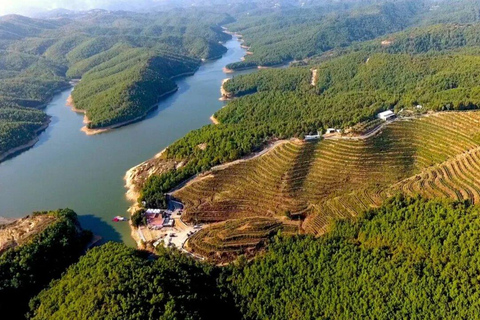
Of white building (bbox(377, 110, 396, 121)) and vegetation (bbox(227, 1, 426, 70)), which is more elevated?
white building (bbox(377, 110, 396, 121))

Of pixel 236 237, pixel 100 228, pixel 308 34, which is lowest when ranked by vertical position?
pixel 100 228

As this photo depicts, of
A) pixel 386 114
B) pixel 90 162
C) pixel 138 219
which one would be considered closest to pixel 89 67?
pixel 90 162

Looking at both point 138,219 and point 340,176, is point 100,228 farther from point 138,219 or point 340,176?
point 340,176

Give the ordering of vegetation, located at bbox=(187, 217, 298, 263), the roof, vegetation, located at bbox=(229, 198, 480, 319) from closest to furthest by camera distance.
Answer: vegetation, located at bbox=(229, 198, 480, 319)
vegetation, located at bbox=(187, 217, 298, 263)
the roof

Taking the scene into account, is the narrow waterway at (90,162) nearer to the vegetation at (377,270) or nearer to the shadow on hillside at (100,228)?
the shadow on hillside at (100,228)

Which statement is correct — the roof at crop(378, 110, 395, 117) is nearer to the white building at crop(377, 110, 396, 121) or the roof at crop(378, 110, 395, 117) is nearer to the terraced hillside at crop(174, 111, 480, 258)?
the white building at crop(377, 110, 396, 121)

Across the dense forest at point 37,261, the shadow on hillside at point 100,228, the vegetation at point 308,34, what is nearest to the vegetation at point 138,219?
the shadow on hillside at point 100,228

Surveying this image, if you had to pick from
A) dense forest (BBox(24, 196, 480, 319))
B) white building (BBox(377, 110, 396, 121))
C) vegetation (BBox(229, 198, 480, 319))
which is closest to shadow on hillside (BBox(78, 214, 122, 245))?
dense forest (BBox(24, 196, 480, 319))
